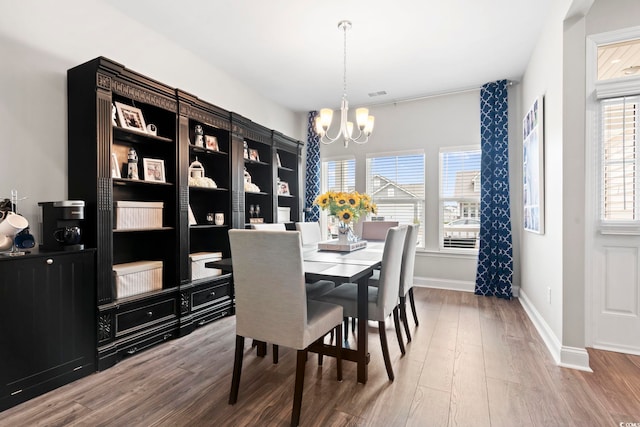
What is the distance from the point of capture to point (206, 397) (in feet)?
6.30

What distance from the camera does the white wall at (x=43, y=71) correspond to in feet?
6.89

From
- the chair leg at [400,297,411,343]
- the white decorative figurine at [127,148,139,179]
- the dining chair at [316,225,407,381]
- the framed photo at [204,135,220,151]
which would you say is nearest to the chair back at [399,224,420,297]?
the chair leg at [400,297,411,343]

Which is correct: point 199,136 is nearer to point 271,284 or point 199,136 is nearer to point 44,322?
point 44,322

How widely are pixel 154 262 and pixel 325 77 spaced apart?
2.97 meters

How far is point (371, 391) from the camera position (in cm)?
197

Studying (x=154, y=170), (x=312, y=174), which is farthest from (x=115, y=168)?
(x=312, y=174)

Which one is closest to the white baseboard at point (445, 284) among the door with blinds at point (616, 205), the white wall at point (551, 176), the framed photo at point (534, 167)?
the white wall at point (551, 176)

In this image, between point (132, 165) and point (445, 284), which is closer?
point (132, 165)

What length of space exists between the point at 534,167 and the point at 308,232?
2.42 meters

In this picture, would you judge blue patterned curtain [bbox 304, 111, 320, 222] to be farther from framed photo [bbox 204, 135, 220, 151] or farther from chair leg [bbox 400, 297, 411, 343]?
chair leg [bbox 400, 297, 411, 343]

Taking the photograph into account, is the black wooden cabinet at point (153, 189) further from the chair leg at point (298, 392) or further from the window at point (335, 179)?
the chair leg at point (298, 392)

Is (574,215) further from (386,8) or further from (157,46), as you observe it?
(157,46)

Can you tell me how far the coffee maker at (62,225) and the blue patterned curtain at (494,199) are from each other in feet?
14.4

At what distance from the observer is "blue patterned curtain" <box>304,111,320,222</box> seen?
5387mm
